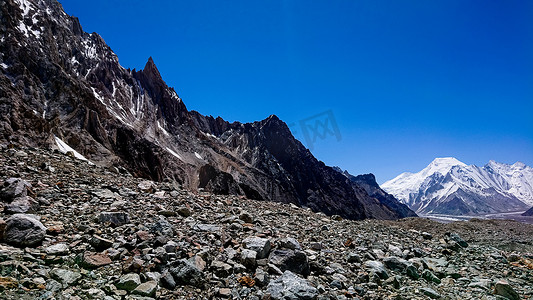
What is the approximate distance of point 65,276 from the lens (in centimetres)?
522

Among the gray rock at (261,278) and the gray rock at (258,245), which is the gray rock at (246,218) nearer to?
the gray rock at (258,245)

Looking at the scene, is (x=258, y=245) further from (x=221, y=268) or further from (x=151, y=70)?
(x=151, y=70)

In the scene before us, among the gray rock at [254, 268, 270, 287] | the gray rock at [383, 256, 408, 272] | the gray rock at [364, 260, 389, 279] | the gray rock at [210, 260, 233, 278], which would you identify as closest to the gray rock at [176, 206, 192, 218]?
the gray rock at [210, 260, 233, 278]

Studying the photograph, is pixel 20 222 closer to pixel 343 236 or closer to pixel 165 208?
pixel 165 208

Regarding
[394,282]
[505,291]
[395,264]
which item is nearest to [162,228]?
[394,282]

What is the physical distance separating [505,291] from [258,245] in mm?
7838

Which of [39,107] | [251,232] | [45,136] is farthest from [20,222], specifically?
[39,107]

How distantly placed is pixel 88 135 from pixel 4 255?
76.3m

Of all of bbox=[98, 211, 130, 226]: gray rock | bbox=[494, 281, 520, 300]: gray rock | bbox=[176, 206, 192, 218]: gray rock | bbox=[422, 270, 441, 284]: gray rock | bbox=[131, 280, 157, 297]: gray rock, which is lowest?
bbox=[494, 281, 520, 300]: gray rock

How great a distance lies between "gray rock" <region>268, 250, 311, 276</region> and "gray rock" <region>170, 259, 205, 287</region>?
2.05 metres

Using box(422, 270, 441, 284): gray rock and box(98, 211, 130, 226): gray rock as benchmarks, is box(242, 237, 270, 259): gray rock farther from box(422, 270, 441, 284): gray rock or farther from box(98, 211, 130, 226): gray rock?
box(422, 270, 441, 284): gray rock

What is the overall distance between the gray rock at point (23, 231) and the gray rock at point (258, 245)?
488 cm

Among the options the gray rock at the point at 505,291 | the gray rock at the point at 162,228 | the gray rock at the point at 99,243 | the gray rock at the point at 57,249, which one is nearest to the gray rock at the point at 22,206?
the gray rock at the point at 57,249

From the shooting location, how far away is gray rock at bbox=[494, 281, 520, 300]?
8375mm
